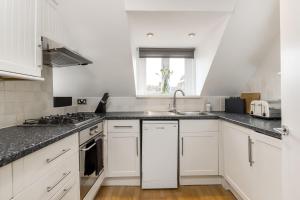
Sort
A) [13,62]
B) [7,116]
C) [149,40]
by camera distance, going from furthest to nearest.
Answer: [149,40] → [7,116] → [13,62]

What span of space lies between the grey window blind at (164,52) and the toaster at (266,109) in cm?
146

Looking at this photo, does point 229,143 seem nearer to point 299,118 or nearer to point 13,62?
point 299,118

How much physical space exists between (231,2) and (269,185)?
68.5 inches

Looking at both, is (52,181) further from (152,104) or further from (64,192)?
(152,104)

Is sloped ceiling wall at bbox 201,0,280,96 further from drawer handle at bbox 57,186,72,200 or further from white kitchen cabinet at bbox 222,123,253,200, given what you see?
drawer handle at bbox 57,186,72,200

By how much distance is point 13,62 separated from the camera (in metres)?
1.26

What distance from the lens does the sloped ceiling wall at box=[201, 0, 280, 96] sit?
2109 millimetres

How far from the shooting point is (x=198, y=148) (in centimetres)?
259

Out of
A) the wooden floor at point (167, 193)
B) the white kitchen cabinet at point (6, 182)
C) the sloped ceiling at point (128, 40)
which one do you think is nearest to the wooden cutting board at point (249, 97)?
the sloped ceiling at point (128, 40)

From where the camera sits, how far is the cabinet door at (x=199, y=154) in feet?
8.46

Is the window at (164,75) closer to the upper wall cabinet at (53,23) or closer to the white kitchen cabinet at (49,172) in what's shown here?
the upper wall cabinet at (53,23)

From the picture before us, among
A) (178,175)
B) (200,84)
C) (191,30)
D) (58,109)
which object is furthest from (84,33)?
(178,175)

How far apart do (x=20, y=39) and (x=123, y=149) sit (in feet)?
5.48

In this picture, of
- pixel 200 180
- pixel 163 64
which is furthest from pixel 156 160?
pixel 163 64
